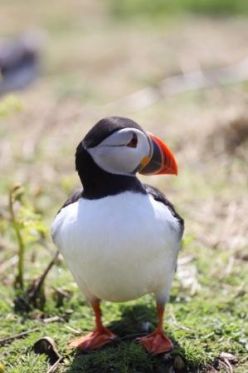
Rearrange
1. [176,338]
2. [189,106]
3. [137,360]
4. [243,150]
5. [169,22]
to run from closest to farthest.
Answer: [137,360], [176,338], [243,150], [189,106], [169,22]

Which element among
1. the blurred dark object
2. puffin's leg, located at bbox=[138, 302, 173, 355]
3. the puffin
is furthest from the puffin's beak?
the blurred dark object

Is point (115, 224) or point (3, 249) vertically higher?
point (115, 224)

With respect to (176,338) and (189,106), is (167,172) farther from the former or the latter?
(189,106)

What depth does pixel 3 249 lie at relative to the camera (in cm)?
553

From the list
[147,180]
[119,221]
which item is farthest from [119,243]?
[147,180]

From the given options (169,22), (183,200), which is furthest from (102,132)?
(169,22)

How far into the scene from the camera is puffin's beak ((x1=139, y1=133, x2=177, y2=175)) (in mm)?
3879

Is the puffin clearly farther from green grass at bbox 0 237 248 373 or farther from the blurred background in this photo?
the blurred background

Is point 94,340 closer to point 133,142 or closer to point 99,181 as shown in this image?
point 99,181

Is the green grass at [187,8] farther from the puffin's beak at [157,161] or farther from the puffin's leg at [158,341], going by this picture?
the puffin's leg at [158,341]

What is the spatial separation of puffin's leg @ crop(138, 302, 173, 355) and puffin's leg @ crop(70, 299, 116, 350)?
18cm

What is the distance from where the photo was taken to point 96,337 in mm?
4137

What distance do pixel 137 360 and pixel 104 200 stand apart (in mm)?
852

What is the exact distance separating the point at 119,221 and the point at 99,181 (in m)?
0.24
